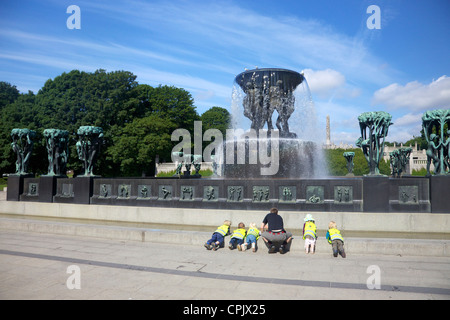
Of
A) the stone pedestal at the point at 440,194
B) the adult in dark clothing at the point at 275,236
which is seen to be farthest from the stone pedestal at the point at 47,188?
the stone pedestal at the point at 440,194

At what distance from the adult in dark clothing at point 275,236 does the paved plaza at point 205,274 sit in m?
0.27

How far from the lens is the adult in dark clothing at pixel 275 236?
26.7ft

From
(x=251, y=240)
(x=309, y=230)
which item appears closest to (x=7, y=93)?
(x=251, y=240)

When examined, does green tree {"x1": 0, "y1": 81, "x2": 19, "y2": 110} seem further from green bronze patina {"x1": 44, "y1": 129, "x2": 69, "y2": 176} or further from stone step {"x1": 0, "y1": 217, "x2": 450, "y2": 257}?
stone step {"x1": 0, "y1": 217, "x2": 450, "y2": 257}

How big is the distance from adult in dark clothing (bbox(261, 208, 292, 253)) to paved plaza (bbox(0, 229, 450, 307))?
0.27 meters

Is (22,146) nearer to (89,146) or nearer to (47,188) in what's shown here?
(47,188)

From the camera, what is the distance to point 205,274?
6.44m

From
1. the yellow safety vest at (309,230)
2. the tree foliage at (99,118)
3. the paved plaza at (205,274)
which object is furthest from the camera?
the tree foliage at (99,118)

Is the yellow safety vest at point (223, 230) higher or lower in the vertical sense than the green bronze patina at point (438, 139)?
lower

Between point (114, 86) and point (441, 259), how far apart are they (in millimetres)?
45232

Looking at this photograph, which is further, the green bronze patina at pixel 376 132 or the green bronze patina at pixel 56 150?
the green bronze patina at pixel 56 150

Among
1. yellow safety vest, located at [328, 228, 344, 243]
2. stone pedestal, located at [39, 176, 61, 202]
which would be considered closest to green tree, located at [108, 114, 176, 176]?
stone pedestal, located at [39, 176, 61, 202]

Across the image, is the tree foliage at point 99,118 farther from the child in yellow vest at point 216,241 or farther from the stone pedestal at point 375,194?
the stone pedestal at point 375,194
